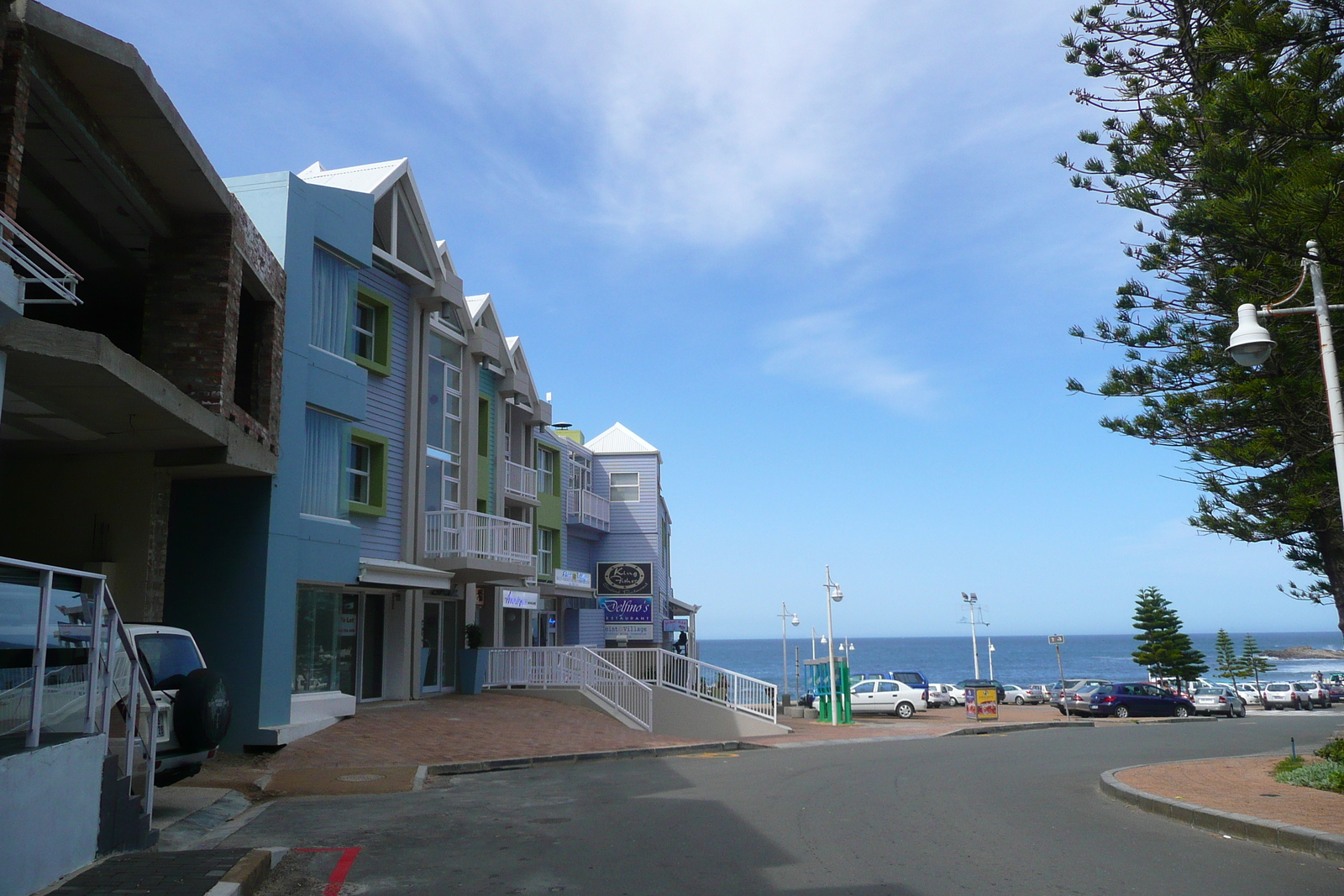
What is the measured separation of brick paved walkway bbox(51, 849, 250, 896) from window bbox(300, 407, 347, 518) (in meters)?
10.9

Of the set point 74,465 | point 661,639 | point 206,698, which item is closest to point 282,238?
point 74,465

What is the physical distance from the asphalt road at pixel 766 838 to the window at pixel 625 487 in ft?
88.4

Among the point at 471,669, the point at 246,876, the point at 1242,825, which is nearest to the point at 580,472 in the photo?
the point at 471,669

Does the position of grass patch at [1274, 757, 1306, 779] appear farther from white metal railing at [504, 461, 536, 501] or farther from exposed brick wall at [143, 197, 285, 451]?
white metal railing at [504, 461, 536, 501]

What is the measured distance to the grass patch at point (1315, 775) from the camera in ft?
39.0

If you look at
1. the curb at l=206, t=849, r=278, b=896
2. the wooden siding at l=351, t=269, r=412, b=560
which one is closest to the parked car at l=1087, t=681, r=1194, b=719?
the wooden siding at l=351, t=269, r=412, b=560

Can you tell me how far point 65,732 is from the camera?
7.25 meters

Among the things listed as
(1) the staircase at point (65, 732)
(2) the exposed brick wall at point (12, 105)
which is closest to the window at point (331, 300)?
(2) the exposed brick wall at point (12, 105)

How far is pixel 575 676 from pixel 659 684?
7.48ft

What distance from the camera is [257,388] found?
16.5m

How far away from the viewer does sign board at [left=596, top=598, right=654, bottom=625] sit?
3847 cm

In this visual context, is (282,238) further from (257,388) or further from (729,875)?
(729,875)

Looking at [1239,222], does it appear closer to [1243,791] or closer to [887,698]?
[1243,791]

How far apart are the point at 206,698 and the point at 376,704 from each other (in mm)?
11849
